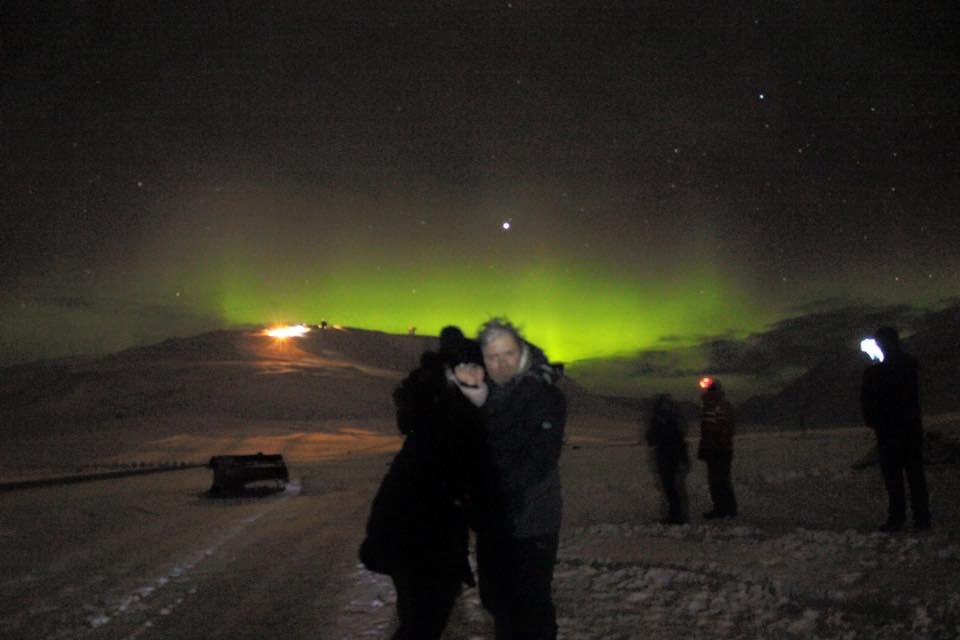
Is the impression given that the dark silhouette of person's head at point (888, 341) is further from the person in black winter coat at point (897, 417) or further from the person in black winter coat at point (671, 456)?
the person in black winter coat at point (671, 456)

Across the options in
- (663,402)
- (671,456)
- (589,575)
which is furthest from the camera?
(663,402)

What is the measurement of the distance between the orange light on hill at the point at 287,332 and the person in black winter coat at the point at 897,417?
17846 centimetres

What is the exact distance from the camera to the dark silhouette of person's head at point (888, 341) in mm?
7734

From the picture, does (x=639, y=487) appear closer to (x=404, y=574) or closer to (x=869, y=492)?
(x=869, y=492)

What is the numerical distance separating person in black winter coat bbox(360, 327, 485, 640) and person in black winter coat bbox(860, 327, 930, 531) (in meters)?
5.82

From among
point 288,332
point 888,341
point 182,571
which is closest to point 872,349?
point 888,341

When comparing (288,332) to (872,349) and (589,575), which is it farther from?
(589,575)

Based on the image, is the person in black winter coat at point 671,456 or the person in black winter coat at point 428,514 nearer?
the person in black winter coat at point 428,514

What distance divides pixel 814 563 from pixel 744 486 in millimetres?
7926

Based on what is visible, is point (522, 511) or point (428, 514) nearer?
point (428, 514)

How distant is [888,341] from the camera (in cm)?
776

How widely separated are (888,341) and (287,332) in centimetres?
18820

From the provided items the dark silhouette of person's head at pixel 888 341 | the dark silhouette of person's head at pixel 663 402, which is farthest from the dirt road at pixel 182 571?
the dark silhouette of person's head at pixel 888 341

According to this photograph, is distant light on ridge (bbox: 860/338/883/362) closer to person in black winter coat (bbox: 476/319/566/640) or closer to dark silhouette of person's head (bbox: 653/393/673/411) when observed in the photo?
dark silhouette of person's head (bbox: 653/393/673/411)
